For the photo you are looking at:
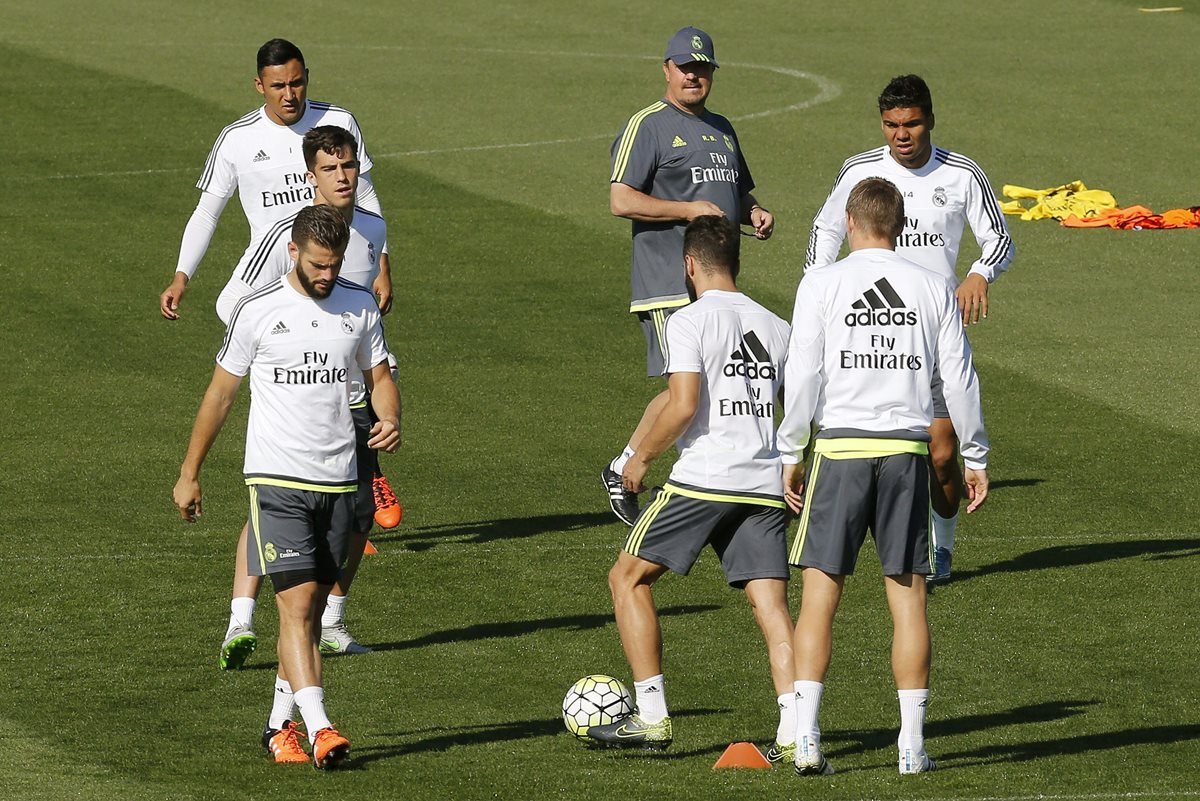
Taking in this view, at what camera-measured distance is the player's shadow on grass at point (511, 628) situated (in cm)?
1009

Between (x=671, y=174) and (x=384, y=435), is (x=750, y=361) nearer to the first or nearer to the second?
(x=384, y=435)

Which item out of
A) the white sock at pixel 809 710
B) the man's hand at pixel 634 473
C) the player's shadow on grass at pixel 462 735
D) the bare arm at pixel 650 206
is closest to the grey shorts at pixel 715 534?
the man's hand at pixel 634 473

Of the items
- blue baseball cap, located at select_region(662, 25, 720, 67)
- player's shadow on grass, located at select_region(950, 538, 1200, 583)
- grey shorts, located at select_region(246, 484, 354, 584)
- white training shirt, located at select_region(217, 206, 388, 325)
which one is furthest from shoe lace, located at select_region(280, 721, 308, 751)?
blue baseball cap, located at select_region(662, 25, 720, 67)

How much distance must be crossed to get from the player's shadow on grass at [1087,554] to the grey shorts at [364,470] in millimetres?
3284

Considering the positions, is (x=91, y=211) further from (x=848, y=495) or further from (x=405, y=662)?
(x=848, y=495)

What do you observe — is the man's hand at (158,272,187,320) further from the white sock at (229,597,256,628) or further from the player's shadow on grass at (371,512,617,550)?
the white sock at (229,597,256,628)

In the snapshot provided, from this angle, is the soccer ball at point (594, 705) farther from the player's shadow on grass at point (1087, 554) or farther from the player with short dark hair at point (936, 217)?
the player's shadow on grass at point (1087, 554)

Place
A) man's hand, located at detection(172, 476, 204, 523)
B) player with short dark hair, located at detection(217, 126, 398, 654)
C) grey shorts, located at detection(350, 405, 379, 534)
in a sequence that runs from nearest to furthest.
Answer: man's hand, located at detection(172, 476, 204, 523) → grey shorts, located at detection(350, 405, 379, 534) → player with short dark hair, located at detection(217, 126, 398, 654)

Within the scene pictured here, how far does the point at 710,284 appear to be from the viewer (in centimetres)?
834

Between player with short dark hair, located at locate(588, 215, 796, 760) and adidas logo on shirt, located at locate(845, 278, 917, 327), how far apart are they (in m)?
0.49

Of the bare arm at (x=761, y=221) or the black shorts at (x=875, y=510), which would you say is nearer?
the black shorts at (x=875, y=510)

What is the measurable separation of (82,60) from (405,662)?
898 inches

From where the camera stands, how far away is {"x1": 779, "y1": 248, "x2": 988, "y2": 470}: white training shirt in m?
7.89

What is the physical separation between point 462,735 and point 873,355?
2321 mm
